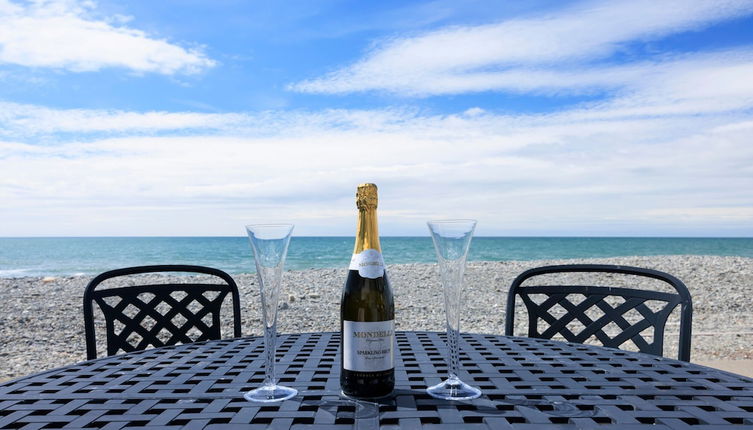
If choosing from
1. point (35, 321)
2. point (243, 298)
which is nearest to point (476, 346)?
point (35, 321)

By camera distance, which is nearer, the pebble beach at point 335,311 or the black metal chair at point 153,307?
the black metal chair at point 153,307

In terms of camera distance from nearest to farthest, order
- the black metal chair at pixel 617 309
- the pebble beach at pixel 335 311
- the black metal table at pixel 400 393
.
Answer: the black metal table at pixel 400 393, the black metal chair at pixel 617 309, the pebble beach at pixel 335 311

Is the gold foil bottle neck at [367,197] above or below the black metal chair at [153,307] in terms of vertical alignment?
above

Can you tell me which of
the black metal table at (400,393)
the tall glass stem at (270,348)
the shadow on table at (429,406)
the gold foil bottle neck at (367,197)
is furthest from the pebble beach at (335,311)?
the gold foil bottle neck at (367,197)

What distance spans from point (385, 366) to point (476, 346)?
0.66 m

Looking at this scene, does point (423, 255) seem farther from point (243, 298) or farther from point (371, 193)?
point (371, 193)

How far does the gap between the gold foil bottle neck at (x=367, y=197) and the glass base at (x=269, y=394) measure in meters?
0.42

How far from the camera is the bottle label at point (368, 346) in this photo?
1113 millimetres

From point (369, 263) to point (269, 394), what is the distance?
0.35m

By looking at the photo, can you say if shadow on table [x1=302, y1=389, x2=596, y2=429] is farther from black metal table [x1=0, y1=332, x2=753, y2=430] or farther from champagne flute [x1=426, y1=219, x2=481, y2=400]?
champagne flute [x1=426, y1=219, x2=481, y2=400]

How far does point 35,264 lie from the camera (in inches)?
1340

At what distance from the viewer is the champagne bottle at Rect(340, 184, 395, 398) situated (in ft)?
3.67

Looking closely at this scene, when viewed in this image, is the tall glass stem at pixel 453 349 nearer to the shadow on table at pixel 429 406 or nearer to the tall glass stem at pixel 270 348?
the shadow on table at pixel 429 406

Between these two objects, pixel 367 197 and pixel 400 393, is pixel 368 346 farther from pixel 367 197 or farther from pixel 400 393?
pixel 367 197
